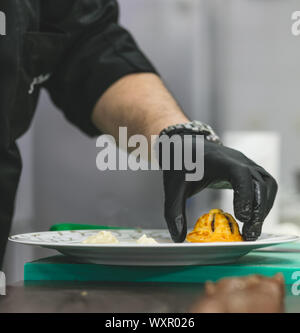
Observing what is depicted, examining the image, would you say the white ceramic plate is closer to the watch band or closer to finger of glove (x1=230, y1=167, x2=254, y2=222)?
finger of glove (x1=230, y1=167, x2=254, y2=222)

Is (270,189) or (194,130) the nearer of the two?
(270,189)

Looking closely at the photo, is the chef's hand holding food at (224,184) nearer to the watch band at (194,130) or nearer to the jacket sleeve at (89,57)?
the watch band at (194,130)

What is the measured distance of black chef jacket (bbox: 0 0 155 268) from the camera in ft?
3.29

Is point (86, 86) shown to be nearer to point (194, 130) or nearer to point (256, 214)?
point (194, 130)

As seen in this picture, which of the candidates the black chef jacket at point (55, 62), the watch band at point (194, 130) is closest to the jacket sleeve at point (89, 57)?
the black chef jacket at point (55, 62)

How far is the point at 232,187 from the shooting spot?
0.73 meters

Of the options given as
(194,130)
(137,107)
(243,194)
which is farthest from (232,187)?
(137,107)

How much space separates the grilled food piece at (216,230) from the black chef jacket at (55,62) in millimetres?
431

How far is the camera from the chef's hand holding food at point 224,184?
692 mm

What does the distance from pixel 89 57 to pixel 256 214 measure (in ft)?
2.13

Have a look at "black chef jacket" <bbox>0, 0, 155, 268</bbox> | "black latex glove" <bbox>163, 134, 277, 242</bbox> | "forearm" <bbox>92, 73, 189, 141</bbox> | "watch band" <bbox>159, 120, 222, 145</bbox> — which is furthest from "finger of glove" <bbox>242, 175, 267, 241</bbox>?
"black chef jacket" <bbox>0, 0, 155, 268</bbox>

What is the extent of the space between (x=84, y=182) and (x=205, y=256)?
1.97m
